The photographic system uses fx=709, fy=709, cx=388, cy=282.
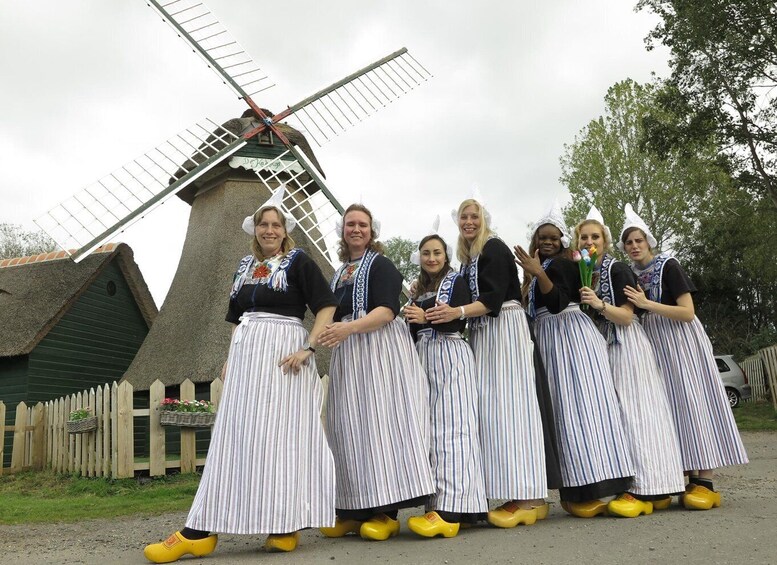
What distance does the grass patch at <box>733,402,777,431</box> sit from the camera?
41.9 ft

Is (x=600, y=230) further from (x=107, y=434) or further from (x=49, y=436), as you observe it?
(x=49, y=436)

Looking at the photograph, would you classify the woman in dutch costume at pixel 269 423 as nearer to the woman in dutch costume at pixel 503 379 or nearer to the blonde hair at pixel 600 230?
the woman in dutch costume at pixel 503 379

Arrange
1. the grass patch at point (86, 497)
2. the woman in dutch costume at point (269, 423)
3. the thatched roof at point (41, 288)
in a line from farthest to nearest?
the thatched roof at point (41, 288), the grass patch at point (86, 497), the woman in dutch costume at point (269, 423)

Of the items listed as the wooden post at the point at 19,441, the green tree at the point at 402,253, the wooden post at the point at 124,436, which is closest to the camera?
the wooden post at the point at 124,436

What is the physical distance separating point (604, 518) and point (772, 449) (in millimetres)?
6748

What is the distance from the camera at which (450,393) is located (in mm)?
4117

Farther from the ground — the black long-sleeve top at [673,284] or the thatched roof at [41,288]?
the thatched roof at [41,288]

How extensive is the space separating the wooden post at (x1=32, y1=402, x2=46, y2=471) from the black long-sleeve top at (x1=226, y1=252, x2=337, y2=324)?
7856 millimetres

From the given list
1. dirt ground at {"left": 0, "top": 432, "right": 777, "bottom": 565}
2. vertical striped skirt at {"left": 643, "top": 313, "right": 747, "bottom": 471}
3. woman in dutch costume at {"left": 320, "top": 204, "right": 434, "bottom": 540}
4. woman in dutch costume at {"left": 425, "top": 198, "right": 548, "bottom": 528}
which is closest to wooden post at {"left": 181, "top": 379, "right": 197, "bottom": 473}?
dirt ground at {"left": 0, "top": 432, "right": 777, "bottom": 565}

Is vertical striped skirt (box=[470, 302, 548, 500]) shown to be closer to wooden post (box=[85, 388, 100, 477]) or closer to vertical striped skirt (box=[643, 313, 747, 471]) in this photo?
vertical striped skirt (box=[643, 313, 747, 471])

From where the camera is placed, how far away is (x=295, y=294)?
3986 millimetres

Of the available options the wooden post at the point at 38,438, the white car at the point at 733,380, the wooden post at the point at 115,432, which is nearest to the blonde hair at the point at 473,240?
the wooden post at the point at 115,432

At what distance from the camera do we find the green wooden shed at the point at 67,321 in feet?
37.8

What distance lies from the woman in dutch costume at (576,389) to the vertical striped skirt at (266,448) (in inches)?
57.9
